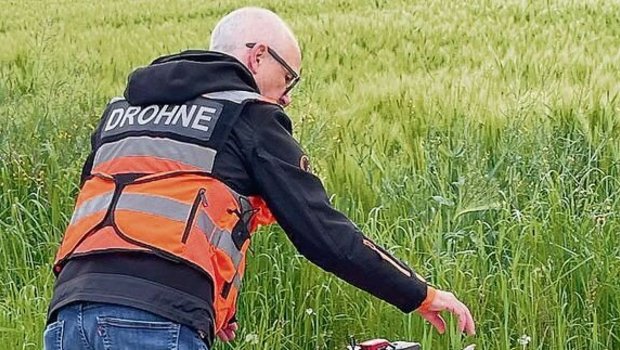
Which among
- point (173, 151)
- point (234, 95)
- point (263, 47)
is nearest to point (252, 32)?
point (263, 47)

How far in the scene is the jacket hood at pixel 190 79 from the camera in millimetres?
2145

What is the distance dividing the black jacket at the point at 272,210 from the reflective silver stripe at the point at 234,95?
11mm

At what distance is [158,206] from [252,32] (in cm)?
46

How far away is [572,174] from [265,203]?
170 centimetres

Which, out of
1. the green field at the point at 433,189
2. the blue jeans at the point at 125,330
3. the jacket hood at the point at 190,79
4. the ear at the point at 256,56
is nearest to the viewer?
the blue jeans at the point at 125,330

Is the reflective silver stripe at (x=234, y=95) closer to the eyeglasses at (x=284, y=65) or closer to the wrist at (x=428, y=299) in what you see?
the eyeglasses at (x=284, y=65)

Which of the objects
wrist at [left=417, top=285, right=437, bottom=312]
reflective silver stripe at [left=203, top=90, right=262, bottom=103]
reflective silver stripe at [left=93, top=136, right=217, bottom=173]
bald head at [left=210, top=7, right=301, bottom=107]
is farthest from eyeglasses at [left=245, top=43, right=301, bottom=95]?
wrist at [left=417, top=285, right=437, bottom=312]

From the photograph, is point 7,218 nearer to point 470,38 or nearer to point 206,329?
point 206,329

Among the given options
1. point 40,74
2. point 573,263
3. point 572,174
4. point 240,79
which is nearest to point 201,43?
point 40,74

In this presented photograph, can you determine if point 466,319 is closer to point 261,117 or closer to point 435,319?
point 435,319

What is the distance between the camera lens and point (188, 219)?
6.72 ft

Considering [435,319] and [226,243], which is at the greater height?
[226,243]

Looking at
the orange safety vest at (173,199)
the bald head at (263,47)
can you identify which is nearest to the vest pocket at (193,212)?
the orange safety vest at (173,199)

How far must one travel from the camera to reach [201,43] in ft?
25.8
